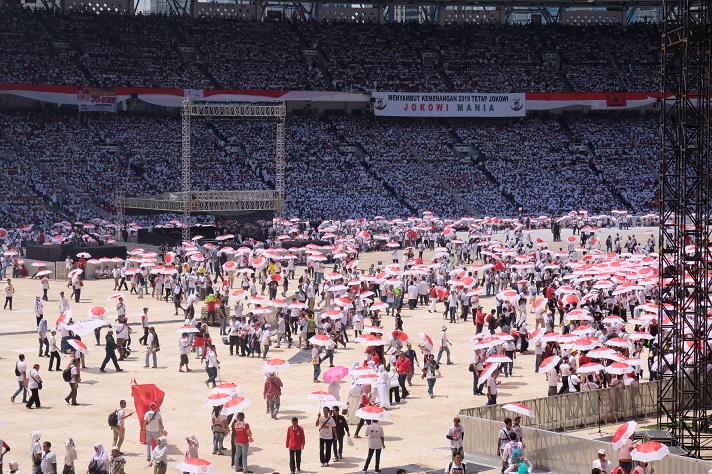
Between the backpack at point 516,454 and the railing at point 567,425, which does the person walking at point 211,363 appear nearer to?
the railing at point 567,425

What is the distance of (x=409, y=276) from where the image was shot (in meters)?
46.7

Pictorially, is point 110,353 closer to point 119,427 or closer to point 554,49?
point 119,427

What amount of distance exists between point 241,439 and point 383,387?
577 cm

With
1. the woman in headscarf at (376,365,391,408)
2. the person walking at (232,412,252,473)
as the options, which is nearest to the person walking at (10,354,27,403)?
the person walking at (232,412,252,473)

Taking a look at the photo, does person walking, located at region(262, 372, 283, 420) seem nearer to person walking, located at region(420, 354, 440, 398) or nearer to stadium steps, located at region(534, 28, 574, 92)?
person walking, located at region(420, 354, 440, 398)

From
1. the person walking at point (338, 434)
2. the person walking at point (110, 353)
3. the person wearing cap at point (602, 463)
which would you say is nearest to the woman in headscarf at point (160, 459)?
the person walking at point (338, 434)

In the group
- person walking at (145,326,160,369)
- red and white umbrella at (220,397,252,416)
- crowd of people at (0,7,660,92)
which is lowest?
red and white umbrella at (220,397,252,416)

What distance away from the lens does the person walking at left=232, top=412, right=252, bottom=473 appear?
22188mm

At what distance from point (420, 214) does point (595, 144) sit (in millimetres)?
19280

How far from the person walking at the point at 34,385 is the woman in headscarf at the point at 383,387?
25.6 feet

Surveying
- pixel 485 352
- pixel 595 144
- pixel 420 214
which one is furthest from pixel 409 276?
pixel 595 144

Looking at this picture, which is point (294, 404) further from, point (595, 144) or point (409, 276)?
point (595, 144)

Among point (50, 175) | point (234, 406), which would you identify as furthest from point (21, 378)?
point (50, 175)

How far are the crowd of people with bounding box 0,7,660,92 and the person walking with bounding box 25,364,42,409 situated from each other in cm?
5261
